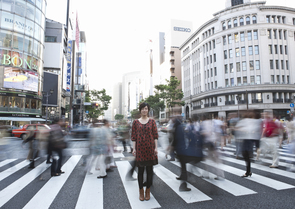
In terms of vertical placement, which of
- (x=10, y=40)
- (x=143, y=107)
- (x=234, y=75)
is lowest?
(x=143, y=107)

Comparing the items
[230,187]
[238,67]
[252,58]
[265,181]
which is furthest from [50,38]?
[265,181]

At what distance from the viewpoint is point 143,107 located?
3.75m

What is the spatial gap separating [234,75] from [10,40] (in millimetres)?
40430

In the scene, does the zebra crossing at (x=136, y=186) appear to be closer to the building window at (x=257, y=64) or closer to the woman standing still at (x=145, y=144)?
the woman standing still at (x=145, y=144)

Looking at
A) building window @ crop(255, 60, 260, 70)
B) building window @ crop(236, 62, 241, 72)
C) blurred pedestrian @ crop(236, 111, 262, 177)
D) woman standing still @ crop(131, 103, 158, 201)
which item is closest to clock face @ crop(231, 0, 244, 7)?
building window @ crop(236, 62, 241, 72)

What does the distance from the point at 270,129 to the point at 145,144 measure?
15.1ft

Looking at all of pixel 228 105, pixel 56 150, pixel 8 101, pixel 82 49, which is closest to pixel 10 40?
pixel 8 101

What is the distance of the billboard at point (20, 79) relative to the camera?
2999 cm

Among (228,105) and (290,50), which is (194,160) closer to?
(228,105)

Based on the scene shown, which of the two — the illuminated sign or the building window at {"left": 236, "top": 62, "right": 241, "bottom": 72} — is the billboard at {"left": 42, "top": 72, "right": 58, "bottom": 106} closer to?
the illuminated sign

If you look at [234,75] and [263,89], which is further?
[234,75]

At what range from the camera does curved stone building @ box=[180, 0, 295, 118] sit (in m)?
37.6

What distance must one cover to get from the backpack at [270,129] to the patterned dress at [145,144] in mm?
4361

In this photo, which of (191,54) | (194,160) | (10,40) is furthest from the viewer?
(191,54)
